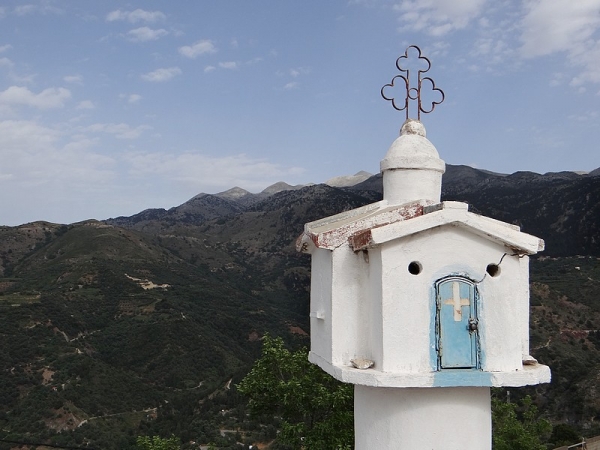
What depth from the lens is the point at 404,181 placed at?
5785 millimetres

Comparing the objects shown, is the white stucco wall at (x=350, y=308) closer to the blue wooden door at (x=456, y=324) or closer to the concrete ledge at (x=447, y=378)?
the concrete ledge at (x=447, y=378)

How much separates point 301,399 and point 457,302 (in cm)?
756

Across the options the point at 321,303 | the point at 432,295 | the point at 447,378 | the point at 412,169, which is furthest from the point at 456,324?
the point at 412,169

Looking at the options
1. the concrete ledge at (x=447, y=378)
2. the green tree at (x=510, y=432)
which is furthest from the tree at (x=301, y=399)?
the green tree at (x=510, y=432)

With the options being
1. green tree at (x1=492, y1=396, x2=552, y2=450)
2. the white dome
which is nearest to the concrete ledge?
the white dome

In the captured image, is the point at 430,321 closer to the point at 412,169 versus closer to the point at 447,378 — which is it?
the point at 447,378

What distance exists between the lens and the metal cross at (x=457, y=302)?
16.1 ft

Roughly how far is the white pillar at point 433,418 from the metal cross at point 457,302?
2.20ft

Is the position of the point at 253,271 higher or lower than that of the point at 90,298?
higher

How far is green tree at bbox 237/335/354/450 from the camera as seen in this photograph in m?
10.8

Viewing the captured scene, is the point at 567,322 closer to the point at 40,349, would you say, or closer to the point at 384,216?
the point at 40,349

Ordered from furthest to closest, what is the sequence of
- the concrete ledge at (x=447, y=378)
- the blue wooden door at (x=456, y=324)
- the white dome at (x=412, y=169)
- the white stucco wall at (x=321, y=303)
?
the white dome at (x=412, y=169) < the white stucco wall at (x=321, y=303) < the blue wooden door at (x=456, y=324) < the concrete ledge at (x=447, y=378)

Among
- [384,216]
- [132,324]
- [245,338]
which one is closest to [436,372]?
[384,216]

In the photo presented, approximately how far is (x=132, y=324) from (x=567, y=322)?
35356 mm
